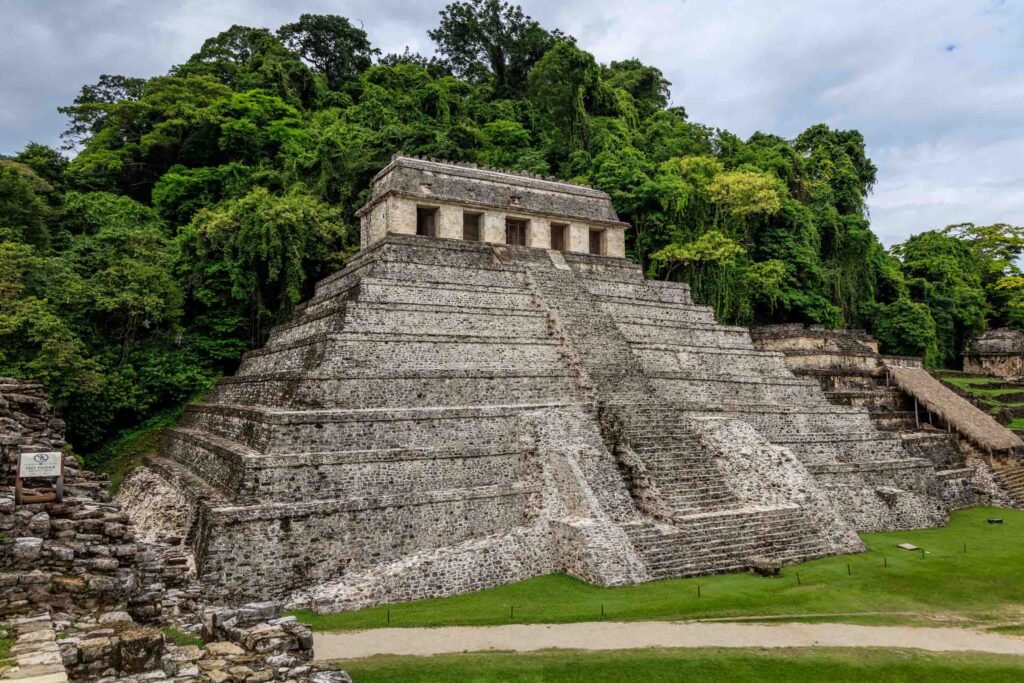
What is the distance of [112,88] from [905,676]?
4495 cm

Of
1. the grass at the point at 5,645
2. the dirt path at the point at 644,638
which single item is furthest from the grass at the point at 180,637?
the grass at the point at 5,645

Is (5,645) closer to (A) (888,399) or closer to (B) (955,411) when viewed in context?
(A) (888,399)

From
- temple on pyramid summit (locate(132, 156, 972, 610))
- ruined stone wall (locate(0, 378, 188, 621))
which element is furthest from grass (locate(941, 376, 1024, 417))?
ruined stone wall (locate(0, 378, 188, 621))

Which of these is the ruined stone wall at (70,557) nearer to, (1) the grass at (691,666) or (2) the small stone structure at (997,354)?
(1) the grass at (691,666)

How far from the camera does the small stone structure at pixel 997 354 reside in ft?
125

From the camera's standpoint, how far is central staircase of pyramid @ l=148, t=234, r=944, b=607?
12.1 meters

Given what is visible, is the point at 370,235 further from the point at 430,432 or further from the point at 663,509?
the point at 663,509

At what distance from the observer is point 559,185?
24.5 m

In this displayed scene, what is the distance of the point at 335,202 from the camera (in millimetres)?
27141

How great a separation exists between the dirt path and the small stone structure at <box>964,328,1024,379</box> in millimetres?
34590

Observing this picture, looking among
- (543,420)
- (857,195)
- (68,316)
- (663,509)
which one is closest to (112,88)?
(68,316)

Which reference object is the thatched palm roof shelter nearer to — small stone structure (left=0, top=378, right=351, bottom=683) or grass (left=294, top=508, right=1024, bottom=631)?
grass (left=294, top=508, right=1024, bottom=631)

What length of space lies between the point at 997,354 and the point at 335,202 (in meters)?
37.3

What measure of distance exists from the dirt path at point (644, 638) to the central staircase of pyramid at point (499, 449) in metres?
1.76
